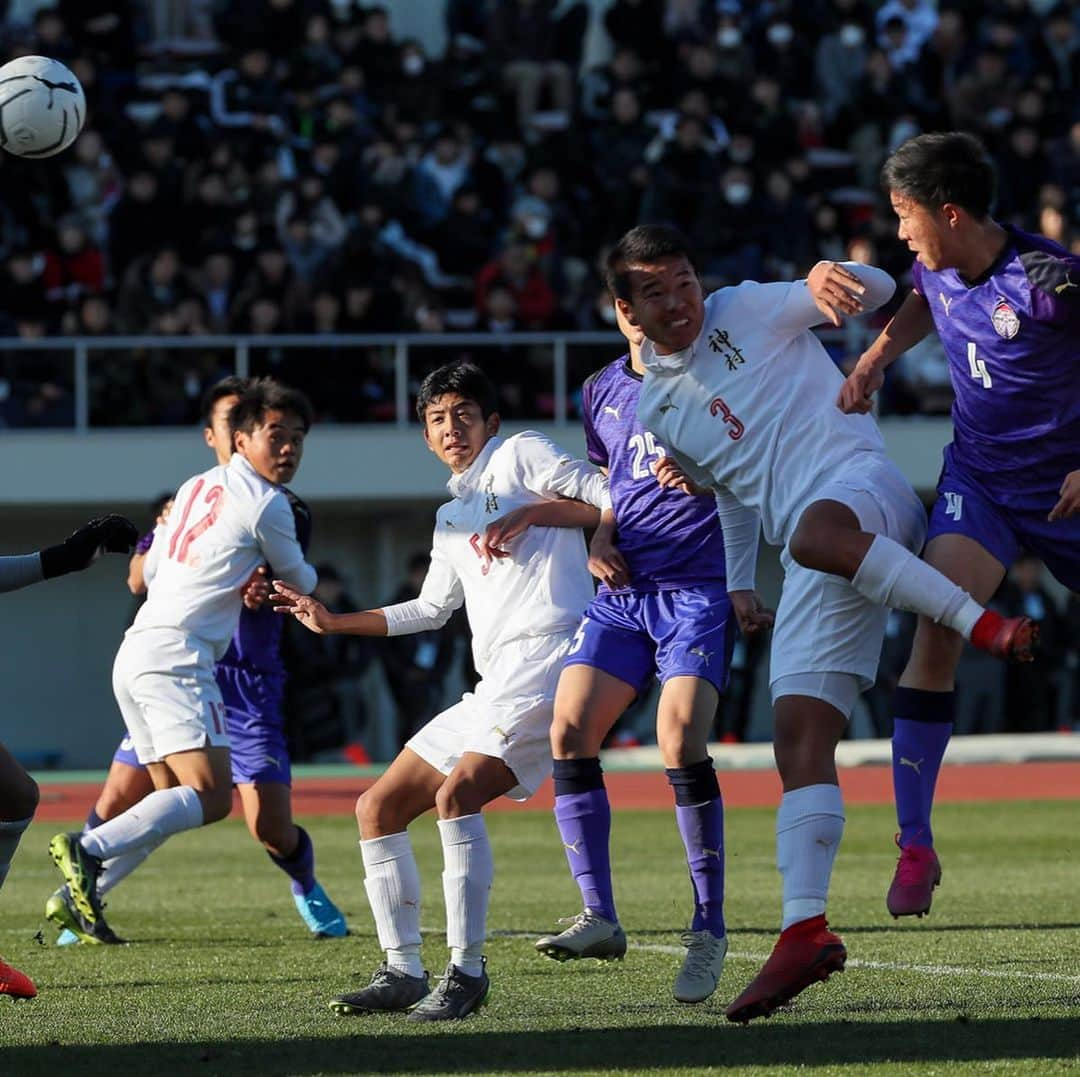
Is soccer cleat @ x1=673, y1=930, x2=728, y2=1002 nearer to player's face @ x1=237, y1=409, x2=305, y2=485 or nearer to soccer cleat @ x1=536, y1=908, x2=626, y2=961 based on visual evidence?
soccer cleat @ x1=536, y1=908, x2=626, y2=961

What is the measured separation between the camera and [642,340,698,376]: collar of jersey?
19.9ft

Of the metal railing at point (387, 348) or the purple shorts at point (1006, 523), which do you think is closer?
the purple shorts at point (1006, 523)

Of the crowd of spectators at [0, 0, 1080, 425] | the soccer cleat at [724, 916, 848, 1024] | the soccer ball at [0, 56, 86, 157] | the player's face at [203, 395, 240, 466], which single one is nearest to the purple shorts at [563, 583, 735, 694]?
the soccer cleat at [724, 916, 848, 1024]

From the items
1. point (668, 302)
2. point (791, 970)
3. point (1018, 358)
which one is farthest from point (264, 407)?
point (791, 970)

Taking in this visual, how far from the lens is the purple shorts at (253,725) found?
29.5ft

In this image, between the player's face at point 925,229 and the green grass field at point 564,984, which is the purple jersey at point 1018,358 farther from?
the green grass field at point 564,984

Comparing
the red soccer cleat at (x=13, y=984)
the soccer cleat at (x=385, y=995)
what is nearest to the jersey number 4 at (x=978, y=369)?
the soccer cleat at (x=385, y=995)

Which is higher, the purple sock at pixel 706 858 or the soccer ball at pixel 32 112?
the soccer ball at pixel 32 112

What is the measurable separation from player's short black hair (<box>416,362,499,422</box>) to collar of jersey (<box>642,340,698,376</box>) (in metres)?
0.86

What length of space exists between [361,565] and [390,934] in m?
17.3

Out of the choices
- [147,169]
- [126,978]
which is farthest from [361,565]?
[126,978]

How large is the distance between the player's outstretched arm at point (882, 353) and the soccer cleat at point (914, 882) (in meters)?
1.29

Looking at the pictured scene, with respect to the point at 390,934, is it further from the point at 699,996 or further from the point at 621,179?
the point at 621,179

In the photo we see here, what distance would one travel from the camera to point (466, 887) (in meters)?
6.18
